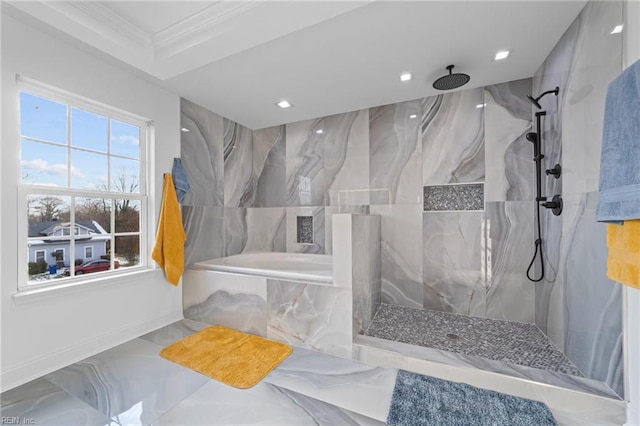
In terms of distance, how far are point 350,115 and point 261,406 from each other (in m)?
3.09

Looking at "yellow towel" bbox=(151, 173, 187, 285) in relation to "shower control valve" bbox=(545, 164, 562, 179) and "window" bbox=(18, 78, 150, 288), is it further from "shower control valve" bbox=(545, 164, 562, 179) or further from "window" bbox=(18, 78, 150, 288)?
"shower control valve" bbox=(545, 164, 562, 179)

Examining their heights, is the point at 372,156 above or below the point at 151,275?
above

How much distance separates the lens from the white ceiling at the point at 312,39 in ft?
5.38

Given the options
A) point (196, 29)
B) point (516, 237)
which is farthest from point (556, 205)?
point (196, 29)

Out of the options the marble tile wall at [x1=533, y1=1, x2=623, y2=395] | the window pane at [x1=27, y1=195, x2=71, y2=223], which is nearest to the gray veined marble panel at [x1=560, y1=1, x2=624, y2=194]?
the marble tile wall at [x1=533, y1=1, x2=623, y2=395]

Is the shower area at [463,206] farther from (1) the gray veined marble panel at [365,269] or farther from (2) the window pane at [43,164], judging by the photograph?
(2) the window pane at [43,164]

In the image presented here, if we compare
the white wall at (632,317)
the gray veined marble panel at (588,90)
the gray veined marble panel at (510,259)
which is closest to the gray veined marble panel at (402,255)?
the gray veined marble panel at (510,259)

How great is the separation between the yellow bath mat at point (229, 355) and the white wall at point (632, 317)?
2026 mm

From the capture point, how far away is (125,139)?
238cm

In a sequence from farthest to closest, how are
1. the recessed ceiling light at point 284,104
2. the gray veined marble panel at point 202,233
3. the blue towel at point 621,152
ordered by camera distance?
the recessed ceiling light at point 284,104
the gray veined marble panel at point 202,233
the blue towel at point 621,152

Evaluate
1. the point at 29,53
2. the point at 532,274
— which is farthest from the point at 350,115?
the point at 29,53

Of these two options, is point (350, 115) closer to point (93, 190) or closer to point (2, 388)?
point (93, 190)

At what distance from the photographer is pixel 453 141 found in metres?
2.71

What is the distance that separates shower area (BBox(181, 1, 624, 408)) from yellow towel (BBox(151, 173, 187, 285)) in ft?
0.69
